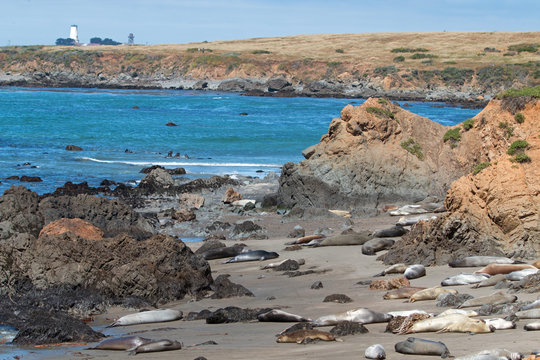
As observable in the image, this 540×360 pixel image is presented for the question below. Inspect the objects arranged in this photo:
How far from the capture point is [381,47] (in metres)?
122

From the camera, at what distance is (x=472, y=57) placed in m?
103

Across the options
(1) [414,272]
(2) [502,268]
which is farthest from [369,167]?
(2) [502,268]

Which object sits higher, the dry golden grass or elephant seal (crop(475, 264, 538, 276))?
the dry golden grass

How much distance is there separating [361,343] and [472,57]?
102 m

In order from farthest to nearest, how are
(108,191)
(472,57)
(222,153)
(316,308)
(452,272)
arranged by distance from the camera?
(472,57)
(222,153)
(108,191)
(452,272)
(316,308)

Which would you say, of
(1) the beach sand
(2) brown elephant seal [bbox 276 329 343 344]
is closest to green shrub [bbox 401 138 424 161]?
(1) the beach sand

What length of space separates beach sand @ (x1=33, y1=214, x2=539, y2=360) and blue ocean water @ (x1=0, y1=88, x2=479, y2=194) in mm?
14903

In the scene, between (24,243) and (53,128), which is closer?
(24,243)

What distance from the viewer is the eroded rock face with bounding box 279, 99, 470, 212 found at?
21125 mm

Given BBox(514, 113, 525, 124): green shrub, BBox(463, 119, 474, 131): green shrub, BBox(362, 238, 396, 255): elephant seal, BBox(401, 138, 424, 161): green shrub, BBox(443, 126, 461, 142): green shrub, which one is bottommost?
BBox(362, 238, 396, 255): elephant seal

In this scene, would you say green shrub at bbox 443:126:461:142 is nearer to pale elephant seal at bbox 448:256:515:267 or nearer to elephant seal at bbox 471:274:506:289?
pale elephant seal at bbox 448:256:515:267

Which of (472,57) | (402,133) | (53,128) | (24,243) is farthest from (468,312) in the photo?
(472,57)

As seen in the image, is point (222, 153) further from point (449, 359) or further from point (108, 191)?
point (449, 359)

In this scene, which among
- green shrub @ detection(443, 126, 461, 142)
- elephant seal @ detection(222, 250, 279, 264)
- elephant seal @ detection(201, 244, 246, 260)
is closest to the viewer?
elephant seal @ detection(222, 250, 279, 264)
